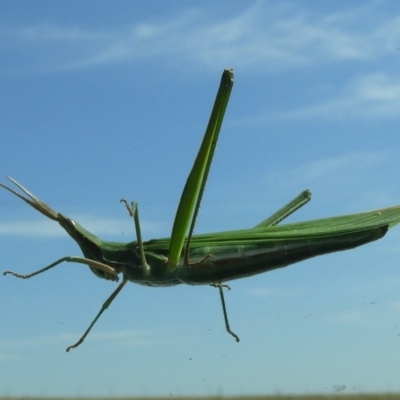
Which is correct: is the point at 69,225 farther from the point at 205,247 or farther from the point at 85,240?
the point at 205,247

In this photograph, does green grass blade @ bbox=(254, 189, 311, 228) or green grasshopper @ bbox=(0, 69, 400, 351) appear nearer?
green grasshopper @ bbox=(0, 69, 400, 351)

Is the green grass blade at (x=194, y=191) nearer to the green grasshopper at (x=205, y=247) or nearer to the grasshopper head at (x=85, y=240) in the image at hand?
the green grasshopper at (x=205, y=247)

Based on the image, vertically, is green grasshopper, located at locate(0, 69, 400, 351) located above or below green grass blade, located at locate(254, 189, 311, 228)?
below

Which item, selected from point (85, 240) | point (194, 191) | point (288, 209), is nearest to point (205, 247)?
point (194, 191)

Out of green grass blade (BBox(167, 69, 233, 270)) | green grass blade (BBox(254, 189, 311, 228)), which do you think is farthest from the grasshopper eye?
green grass blade (BBox(254, 189, 311, 228))

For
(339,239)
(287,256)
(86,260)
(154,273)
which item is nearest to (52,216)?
(86,260)

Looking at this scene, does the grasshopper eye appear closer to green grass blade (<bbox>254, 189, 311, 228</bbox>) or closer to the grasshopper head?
the grasshopper head

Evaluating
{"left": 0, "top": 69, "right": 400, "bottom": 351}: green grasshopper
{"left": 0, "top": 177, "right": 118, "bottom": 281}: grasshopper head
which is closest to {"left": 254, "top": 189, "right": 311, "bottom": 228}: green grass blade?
{"left": 0, "top": 69, "right": 400, "bottom": 351}: green grasshopper

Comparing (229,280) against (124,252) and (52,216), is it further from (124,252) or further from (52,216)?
(52,216)
